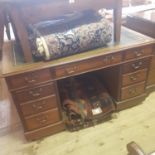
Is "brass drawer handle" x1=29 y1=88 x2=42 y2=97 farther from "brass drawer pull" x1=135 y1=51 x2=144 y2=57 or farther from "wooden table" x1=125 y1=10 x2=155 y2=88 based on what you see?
"wooden table" x1=125 y1=10 x2=155 y2=88

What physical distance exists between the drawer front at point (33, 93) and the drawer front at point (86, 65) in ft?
0.43

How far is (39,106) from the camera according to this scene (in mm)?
1423

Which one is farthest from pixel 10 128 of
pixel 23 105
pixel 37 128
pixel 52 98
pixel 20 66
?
pixel 20 66

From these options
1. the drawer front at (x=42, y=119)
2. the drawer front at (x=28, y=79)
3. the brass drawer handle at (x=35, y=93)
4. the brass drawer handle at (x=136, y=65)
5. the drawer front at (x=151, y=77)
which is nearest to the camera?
the drawer front at (x=28, y=79)

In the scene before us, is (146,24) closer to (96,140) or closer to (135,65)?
(135,65)

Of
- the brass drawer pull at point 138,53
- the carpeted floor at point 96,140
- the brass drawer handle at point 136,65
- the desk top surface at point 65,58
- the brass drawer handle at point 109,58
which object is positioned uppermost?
the desk top surface at point 65,58

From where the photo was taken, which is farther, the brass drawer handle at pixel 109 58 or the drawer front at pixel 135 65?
the drawer front at pixel 135 65

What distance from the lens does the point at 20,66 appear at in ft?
4.12

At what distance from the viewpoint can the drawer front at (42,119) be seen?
4.81 feet

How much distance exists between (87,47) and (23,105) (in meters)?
0.66

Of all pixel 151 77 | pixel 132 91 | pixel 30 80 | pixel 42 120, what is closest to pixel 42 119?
pixel 42 120

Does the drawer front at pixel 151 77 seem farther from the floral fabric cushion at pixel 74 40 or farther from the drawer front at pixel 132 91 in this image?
the floral fabric cushion at pixel 74 40

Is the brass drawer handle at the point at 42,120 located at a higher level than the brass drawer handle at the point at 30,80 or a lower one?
lower

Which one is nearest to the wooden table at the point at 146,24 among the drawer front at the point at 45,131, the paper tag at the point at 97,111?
the paper tag at the point at 97,111
